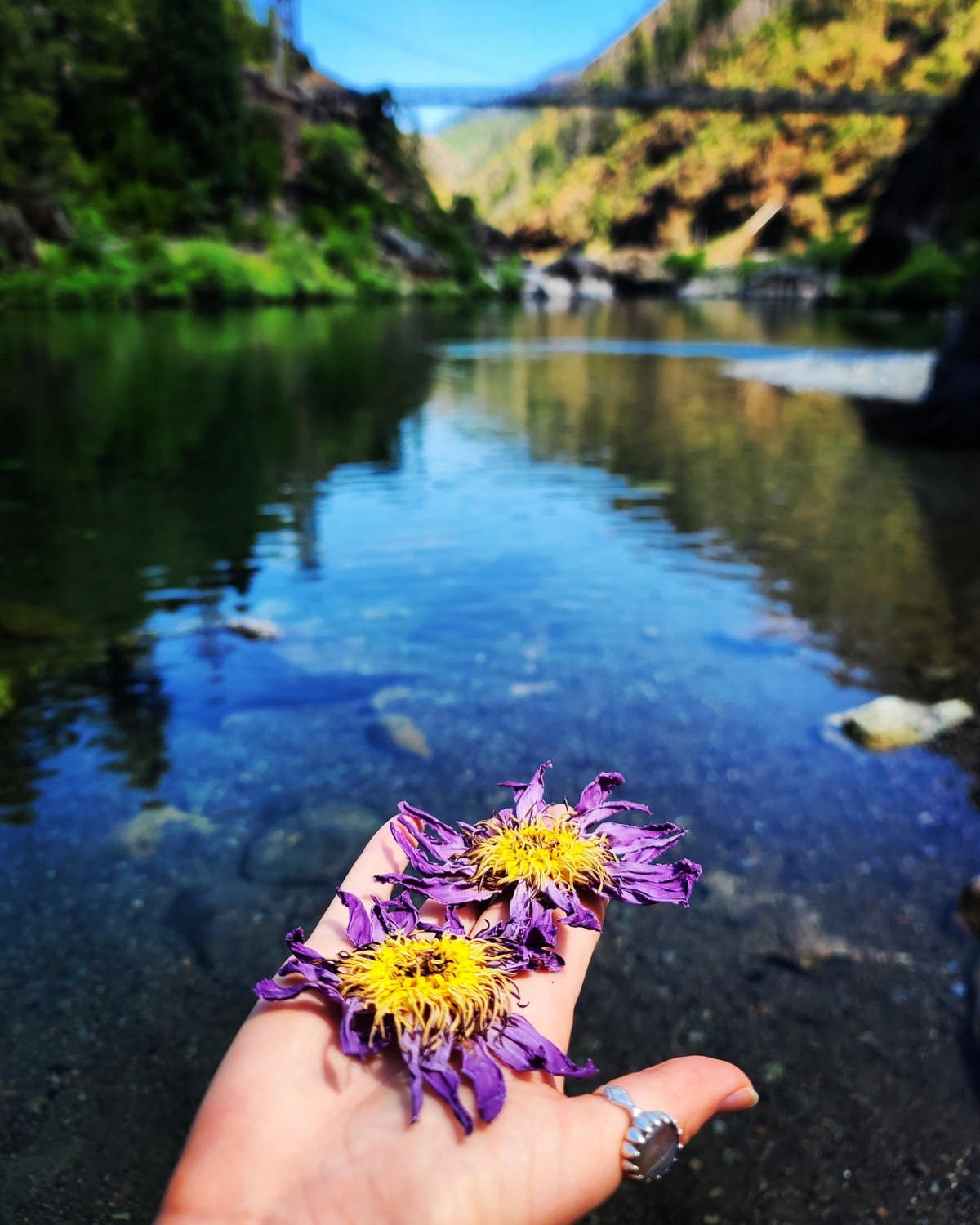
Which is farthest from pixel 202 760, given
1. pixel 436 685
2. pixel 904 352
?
pixel 904 352

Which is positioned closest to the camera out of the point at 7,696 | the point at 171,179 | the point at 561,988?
the point at 561,988

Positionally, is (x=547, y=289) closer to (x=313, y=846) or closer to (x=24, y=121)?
(x=24, y=121)

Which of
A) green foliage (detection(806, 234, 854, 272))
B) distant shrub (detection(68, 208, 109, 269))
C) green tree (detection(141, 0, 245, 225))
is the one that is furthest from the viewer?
green foliage (detection(806, 234, 854, 272))

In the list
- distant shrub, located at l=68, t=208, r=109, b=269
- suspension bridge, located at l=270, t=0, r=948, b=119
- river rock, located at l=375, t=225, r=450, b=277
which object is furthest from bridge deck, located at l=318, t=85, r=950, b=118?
distant shrub, located at l=68, t=208, r=109, b=269

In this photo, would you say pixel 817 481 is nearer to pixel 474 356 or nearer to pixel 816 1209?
pixel 816 1209

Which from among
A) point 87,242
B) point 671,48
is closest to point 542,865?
point 87,242

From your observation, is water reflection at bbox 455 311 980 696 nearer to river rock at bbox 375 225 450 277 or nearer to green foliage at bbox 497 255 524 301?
river rock at bbox 375 225 450 277

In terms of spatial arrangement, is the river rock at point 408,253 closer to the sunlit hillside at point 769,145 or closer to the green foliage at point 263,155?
the green foliage at point 263,155
